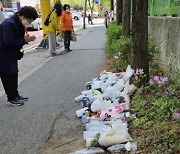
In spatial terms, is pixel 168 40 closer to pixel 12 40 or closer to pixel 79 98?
pixel 79 98

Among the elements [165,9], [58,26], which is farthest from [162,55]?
[58,26]

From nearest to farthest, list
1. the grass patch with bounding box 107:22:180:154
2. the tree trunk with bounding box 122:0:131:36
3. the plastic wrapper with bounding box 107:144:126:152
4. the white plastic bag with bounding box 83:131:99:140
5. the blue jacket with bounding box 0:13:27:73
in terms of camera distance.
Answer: the grass patch with bounding box 107:22:180:154 < the plastic wrapper with bounding box 107:144:126:152 < the white plastic bag with bounding box 83:131:99:140 < the blue jacket with bounding box 0:13:27:73 < the tree trunk with bounding box 122:0:131:36

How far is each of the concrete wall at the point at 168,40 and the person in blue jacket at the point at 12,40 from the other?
241 cm

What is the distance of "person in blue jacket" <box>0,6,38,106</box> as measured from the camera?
5.04m

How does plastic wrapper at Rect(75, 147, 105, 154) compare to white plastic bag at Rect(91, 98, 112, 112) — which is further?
white plastic bag at Rect(91, 98, 112, 112)

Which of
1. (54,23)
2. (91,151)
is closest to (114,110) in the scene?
(91,151)

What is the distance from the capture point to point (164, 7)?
730cm

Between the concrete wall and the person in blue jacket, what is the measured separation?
2.41 meters

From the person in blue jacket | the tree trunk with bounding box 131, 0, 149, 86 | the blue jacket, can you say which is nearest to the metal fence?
the tree trunk with bounding box 131, 0, 149, 86

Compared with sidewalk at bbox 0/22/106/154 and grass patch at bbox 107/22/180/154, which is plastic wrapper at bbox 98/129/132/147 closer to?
grass patch at bbox 107/22/180/154

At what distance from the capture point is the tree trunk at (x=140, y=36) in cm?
486

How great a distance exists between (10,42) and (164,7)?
12.7 feet

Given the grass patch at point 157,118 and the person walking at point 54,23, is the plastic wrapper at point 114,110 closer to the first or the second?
the grass patch at point 157,118

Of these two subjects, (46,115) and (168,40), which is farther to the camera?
(168,40)
